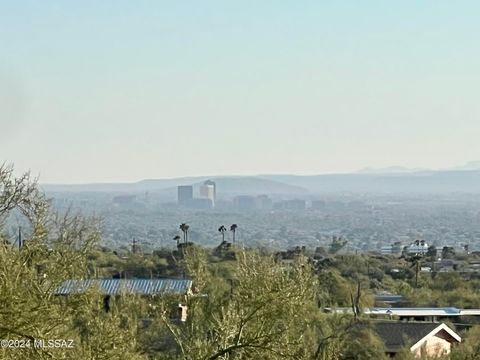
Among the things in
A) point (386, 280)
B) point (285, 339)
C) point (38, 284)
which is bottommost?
point (386, 280)

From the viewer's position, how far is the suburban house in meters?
28.0

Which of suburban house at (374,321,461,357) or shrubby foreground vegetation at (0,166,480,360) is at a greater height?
shrubby foreground vegetation at (0,166,480,360)

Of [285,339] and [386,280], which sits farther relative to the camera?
[386,280]

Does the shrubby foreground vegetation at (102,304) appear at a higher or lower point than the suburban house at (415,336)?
higher

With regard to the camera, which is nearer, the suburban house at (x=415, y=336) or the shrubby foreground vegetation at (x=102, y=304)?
the shrubby foreground vegetation at (x=102, y=304)

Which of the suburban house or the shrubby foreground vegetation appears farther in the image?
the suburban house

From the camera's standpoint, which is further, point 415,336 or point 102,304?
point 415,336

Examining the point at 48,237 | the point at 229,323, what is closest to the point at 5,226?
the point at 48,237

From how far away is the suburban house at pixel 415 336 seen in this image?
28.0m

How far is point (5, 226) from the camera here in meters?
11.8

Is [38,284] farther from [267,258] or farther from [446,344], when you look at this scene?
[446,344]

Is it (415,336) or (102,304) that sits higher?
(102,304)

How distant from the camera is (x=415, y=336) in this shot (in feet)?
97.7

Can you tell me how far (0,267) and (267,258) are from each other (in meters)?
4.24
